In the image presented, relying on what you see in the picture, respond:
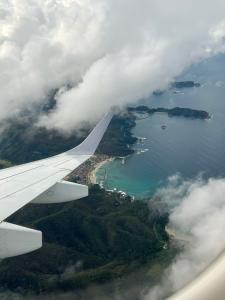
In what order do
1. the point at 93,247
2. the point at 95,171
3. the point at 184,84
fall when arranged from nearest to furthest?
the point at 93,247
the point at 95,171
the point at 184,84

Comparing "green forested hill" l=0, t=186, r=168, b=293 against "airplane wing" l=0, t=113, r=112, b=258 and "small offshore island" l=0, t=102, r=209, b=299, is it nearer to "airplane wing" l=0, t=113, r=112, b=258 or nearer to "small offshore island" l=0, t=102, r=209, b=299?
"small offshore island" l=0, t=102, r=209, b=299

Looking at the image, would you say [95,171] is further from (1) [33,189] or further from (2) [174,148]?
(1) [33,189]

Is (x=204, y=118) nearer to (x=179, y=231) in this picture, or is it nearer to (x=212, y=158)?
(x=212, y=158)

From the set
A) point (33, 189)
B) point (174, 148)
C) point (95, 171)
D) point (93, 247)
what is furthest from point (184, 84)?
point (33, 189)

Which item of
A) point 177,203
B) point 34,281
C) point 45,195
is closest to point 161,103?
point 177,203

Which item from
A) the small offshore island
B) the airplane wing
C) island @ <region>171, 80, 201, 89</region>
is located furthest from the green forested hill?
island @ <region>171, 80, 201, 89</region>
